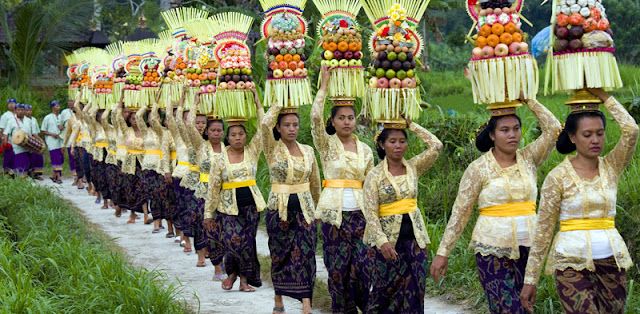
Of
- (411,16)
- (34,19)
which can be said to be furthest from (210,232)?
(34,19)

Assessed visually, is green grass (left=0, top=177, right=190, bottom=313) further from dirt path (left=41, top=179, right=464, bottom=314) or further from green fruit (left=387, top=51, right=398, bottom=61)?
green fruit (left=387, top=51, right=398, bottom=61)

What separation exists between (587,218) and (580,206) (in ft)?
0.26

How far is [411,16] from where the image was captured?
19.1 ft

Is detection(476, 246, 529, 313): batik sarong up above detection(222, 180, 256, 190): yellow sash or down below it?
below

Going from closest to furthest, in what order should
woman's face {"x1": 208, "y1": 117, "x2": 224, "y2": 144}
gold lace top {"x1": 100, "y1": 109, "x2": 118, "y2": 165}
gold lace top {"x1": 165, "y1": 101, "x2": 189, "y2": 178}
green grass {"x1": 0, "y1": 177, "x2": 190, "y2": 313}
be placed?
1. green grass {"x1": 0, "y1": 177, "x2": 190, "y2": 313}
2. woman's face {"x1": 208, "y1": 117, "x2": 224, "y2": 144}
3. gold lace top {"x1": 165, "y1": 101, "x2": 189, "y2": 178}
4. gold lace top {"x1": 100, "y1": 109, "x2": 118, "y2": 165}

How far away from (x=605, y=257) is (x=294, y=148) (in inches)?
131

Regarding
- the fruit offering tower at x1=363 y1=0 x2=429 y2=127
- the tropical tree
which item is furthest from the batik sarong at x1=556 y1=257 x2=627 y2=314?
the tropical tree

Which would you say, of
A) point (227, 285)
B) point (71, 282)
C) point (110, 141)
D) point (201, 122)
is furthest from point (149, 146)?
point (71, 282)

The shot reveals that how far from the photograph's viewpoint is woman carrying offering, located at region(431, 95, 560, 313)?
4727 mm

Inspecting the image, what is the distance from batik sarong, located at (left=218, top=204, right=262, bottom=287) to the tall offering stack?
60.7 inches

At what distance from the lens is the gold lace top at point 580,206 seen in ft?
13.9

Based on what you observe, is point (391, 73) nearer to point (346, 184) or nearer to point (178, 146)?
point (346, 184)

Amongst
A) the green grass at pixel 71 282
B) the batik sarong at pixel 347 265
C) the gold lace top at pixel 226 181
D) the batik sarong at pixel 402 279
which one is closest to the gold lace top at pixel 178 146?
the green grass at pixel 71 282

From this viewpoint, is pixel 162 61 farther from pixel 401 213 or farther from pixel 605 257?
pixel 605 257
